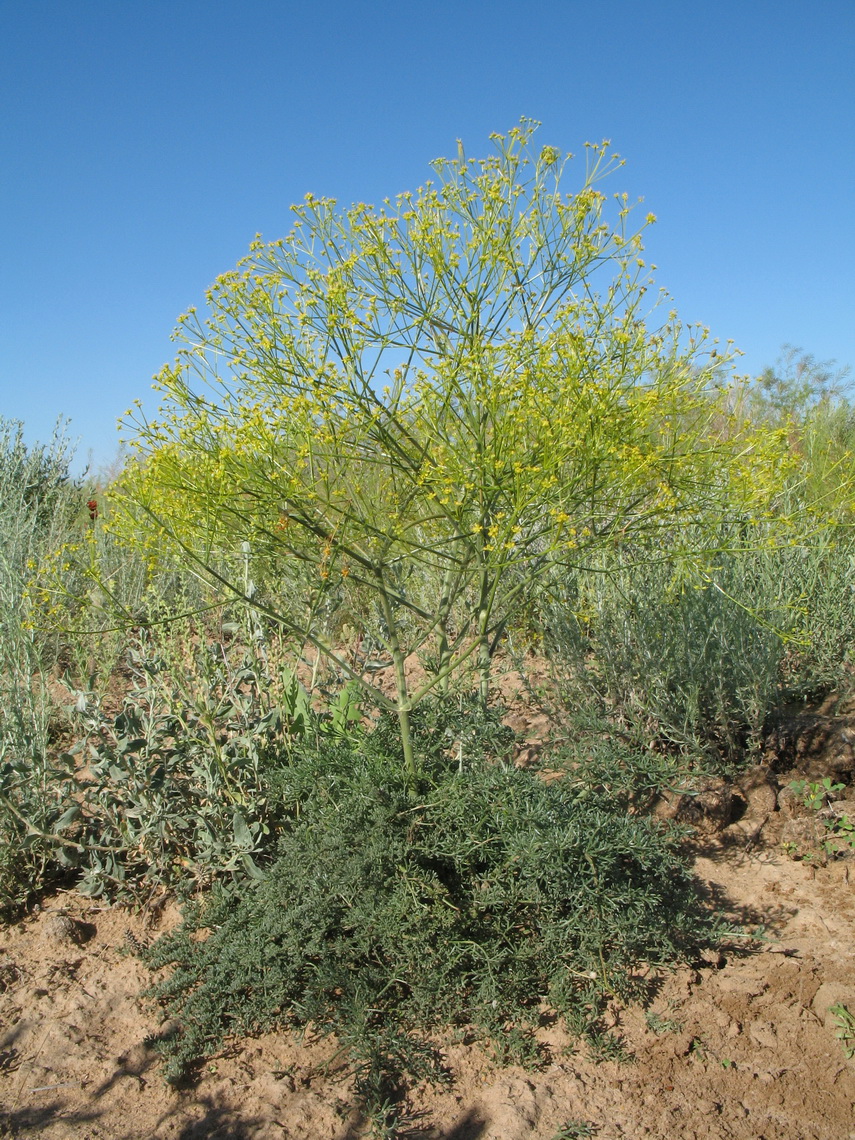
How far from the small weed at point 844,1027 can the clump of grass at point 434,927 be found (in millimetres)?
400

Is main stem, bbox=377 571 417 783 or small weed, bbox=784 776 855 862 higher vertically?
main stem, bbox=377 571 417 783

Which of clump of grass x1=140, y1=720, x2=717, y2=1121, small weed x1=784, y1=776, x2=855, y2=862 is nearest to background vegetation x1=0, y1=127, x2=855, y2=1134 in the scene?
clump of grass x1=140, y1=720, x2=717, y2=1121

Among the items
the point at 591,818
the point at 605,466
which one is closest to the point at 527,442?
the point at 605,466

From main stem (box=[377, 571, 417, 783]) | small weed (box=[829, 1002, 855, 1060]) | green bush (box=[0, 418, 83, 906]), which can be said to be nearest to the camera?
small weed (box=[829, 1002, 855, 1060])

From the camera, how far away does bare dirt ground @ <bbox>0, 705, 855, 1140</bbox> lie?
2.16 m

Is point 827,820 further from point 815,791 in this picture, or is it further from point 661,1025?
point 661,1025

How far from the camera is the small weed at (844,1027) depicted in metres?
2.31

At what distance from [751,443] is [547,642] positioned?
156 centimetres

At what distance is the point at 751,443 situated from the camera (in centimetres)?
293

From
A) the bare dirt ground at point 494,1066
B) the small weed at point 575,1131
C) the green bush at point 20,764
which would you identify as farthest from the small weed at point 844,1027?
the green bush at point 20,764

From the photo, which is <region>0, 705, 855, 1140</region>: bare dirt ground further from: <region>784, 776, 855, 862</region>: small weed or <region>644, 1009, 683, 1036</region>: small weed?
<region>784, 776, 855, 862</region>: small weed

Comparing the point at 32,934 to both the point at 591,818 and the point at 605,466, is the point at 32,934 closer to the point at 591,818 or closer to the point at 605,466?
the point at 591,818

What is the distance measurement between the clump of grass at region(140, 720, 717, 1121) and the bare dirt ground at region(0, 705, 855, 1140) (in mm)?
85

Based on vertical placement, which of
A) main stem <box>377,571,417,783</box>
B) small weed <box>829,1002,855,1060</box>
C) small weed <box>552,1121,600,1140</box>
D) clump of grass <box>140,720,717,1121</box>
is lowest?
small weed <box>552,1121,600,1140</box>
